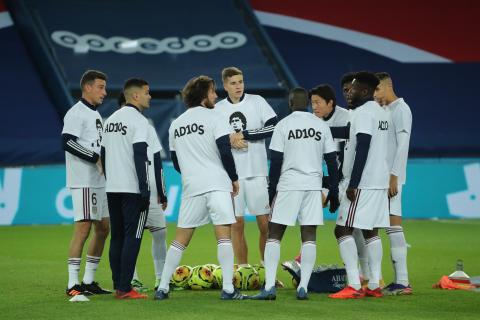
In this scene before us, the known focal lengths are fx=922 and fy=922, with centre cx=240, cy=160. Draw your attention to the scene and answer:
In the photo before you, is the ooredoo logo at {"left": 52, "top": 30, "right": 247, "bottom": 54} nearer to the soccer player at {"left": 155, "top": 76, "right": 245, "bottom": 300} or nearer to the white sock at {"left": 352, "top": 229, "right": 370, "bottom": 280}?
the white sock at {"left": 352, "top": 229, "right": 370, "bottom": 280}

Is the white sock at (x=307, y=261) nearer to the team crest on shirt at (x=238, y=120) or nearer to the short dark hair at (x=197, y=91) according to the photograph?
the short dark hair at (x=197, y=91)

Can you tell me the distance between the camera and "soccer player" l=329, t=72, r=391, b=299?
349 inches

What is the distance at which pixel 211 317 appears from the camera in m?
7.60

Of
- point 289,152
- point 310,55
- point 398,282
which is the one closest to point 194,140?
point 289,152

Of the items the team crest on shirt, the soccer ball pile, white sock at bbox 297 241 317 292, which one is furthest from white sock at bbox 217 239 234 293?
the team crest on shirt

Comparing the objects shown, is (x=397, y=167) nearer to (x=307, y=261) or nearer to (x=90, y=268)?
(x=307, y=261)

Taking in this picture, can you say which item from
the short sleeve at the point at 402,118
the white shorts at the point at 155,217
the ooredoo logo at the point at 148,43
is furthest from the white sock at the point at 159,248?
the ooredoo logo at the point at 148,43

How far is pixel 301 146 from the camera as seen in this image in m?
8.77

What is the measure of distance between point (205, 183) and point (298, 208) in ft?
→ 3.03

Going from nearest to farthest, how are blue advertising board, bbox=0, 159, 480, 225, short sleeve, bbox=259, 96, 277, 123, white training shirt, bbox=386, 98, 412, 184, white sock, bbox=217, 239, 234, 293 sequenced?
1. white sock, bbox=217, 239, 234, 293
2. white training shirt, bbox=386, 98, 412, 184
3. short sleeve, bbox=259, 96, 277, 123
4. blue advertising board, bbox=0, 159, 480, 225

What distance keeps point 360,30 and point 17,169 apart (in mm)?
12001

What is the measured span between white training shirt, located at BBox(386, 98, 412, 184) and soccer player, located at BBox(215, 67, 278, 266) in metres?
1.37

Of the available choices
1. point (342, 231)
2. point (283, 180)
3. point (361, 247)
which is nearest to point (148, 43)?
point (361, 247)

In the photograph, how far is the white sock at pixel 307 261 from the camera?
8758 mm
